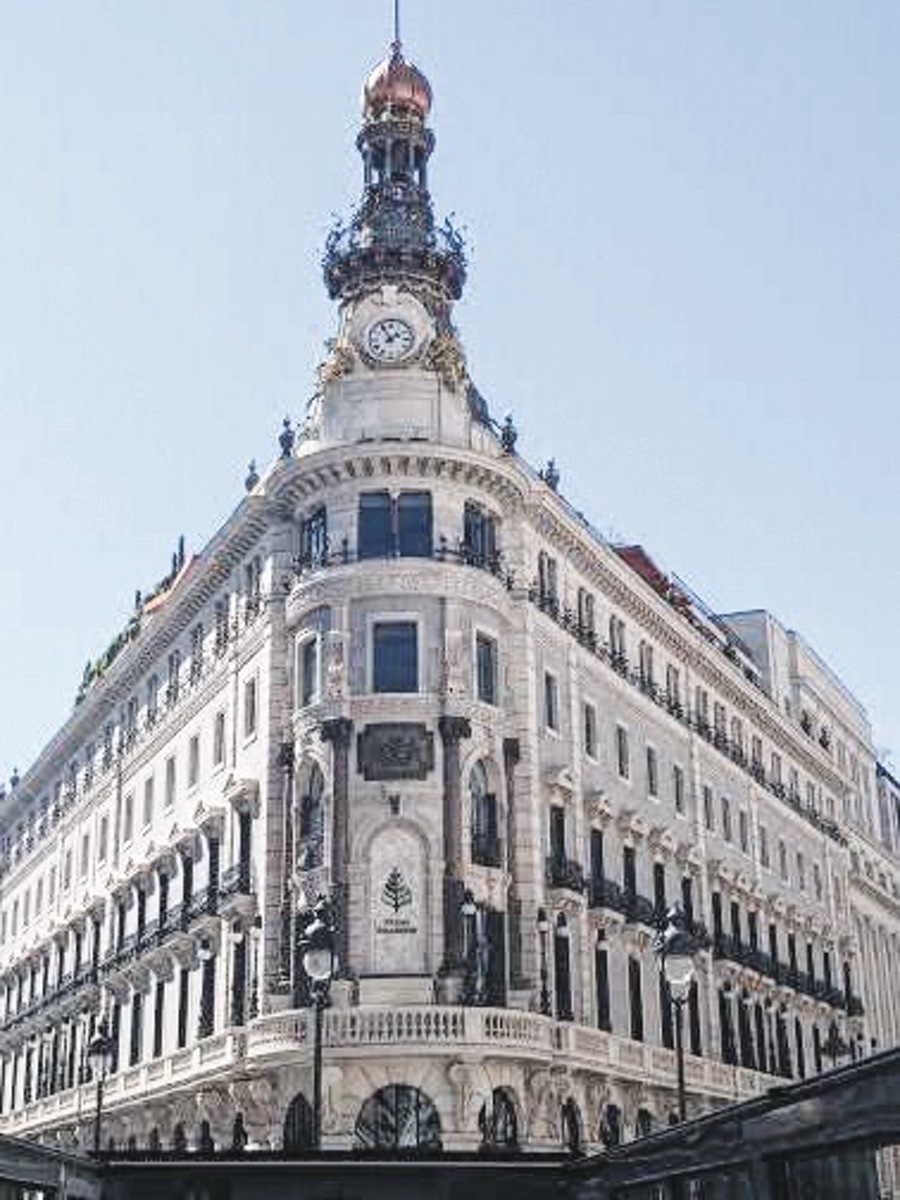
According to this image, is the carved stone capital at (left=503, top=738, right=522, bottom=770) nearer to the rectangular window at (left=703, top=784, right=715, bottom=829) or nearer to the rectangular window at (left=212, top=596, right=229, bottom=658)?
the rectangular window at (left=212, top=596, right=229, bottom=658)

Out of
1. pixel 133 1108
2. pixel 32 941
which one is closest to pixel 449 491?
pixel 133 1108

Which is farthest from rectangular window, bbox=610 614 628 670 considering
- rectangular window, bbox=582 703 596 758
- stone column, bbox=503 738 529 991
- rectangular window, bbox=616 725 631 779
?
stone column, bbox=503 738 529 991

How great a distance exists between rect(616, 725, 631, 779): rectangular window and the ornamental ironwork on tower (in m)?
13.9

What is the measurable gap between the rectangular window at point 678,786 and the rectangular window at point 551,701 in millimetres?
9915

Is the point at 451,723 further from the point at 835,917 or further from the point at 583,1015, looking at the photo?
the point at 835,917

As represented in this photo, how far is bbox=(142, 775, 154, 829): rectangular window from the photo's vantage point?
5550cm

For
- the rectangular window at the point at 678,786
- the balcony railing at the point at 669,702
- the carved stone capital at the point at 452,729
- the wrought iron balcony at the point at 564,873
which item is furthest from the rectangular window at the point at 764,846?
the carved stone capital at the point at 452,729

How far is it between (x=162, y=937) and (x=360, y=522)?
15297 millimetres

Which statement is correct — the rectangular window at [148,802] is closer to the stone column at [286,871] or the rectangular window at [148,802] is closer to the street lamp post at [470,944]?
the stone column at [286,871]

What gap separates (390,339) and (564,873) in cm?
1477

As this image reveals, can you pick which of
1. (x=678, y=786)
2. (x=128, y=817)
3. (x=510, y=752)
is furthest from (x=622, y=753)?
(x=128, y=817)

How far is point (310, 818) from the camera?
1626 inches

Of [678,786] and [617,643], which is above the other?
[617,643]

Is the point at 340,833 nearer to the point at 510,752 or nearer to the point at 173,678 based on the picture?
the point at 510,752
